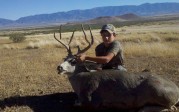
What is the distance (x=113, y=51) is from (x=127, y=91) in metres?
1.20

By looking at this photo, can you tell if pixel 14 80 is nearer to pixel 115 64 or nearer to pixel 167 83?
pixel 115 64

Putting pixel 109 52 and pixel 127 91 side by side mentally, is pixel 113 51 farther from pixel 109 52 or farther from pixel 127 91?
pixel 127 91

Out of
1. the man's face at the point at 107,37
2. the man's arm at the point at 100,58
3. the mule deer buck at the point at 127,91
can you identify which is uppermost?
the man's face at the point at 107,37

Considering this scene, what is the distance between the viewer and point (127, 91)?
8102 millimetres

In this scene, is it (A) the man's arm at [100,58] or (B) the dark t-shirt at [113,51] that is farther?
(B) the dark t-shirt at [113,51]

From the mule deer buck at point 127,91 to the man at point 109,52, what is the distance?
342 mm

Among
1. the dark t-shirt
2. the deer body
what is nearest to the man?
the dark t-shirt

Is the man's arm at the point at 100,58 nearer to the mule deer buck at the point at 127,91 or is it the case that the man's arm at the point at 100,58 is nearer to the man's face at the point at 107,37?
the mule deer buck at the point at 127,91

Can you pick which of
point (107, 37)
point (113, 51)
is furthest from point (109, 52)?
point (107, 37)

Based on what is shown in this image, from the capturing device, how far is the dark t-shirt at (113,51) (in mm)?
9012

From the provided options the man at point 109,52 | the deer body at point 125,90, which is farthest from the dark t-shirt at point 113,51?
the deer body at point 125,90

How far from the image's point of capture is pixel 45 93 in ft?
35.2

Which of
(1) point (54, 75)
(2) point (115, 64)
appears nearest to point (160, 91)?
(2) point (115, 64)

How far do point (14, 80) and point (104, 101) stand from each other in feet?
Result: 19.3
